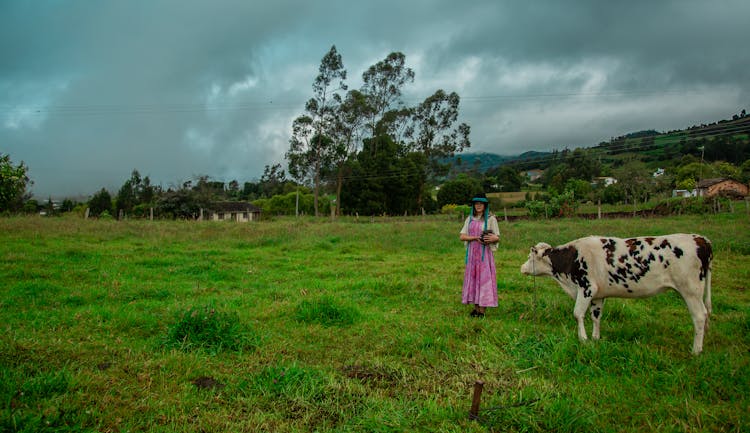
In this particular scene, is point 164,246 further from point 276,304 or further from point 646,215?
point 646,215

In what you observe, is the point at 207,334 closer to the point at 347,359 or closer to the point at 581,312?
the point at 347,359

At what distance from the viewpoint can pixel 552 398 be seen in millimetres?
3588

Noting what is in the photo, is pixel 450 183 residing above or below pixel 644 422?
above

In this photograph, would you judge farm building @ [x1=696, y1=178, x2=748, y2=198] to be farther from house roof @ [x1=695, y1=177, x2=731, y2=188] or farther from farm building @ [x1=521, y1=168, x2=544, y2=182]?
farm building @ [x1=521, y1=168, x2=544, y2=182]

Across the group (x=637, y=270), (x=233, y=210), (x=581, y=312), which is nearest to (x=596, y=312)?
(x=581, y=312)

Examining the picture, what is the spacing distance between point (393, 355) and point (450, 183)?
48.9 meters

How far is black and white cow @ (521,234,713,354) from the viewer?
15.2 ft

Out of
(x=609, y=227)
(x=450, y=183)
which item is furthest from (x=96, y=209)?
(x=609, y=227)

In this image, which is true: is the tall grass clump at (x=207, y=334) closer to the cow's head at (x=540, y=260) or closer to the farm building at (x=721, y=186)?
the cow's head at (x=540, y=260)

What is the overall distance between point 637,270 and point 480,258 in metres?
2.17

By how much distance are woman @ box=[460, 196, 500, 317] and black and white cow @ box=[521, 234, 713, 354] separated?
1.04m

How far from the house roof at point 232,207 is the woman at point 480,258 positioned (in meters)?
46.9

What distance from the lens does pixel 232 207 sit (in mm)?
54000

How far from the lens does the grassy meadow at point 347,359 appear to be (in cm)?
331
